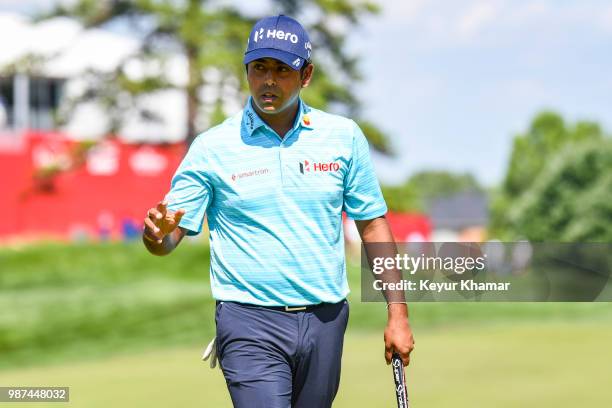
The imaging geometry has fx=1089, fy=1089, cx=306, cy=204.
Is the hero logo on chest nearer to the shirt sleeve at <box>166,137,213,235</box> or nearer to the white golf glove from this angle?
the shirt sleeve at <box>166,137,213,235</box>

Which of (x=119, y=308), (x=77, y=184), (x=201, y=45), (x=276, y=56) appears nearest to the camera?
(x=276, y=56)

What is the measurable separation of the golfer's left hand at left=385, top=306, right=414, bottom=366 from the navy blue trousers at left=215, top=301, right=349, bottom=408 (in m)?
0.22

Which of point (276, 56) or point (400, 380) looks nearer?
point (276, 56)

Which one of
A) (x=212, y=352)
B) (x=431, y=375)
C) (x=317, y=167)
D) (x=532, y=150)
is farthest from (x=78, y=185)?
(x=532, y=150)

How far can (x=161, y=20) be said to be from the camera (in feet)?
117

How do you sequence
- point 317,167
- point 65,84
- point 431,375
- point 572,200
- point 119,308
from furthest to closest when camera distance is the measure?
point 65,84 → point 572,200 → point 119,308 → point 431,375 → point 317,167

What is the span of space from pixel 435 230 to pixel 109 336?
350 ft

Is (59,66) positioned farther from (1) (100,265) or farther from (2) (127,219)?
(1) (100,265)

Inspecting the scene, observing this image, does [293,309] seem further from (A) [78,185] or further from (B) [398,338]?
(A) [78,185]

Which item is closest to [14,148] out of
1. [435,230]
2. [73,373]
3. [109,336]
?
[109,336]

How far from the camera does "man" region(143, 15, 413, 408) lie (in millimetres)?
4488

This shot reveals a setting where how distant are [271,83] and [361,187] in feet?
2.01

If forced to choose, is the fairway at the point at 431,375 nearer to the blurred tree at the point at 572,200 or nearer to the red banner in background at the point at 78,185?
the red banner in background at the point at 78,185

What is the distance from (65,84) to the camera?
47.5 metres
